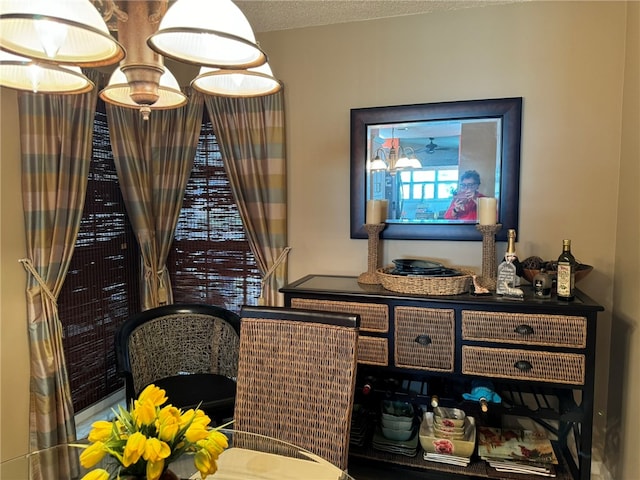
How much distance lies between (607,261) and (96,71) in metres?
2.98

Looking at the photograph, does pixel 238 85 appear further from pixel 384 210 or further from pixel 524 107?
pixel 524 107

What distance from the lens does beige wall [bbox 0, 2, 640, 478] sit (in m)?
2.16

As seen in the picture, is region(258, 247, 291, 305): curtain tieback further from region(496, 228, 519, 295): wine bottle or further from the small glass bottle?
the small glass bottle

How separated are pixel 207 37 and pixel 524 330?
67.0 inches

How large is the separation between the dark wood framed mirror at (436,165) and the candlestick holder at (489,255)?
0.66ft

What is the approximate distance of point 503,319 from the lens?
196cm

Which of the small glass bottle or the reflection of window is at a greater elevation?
the reflection of window

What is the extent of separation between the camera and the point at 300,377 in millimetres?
1582

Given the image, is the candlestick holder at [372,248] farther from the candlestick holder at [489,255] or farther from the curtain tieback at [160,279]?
the curtain tieback at [160,279]

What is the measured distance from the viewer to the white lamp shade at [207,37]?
993 millimetres

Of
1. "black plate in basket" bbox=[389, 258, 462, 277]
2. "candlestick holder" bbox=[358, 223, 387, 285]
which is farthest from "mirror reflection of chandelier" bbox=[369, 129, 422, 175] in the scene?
"black plate in basket" bbox=[389, 258, 462, 277]

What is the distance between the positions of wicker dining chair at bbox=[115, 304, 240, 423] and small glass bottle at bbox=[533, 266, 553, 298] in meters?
1.57

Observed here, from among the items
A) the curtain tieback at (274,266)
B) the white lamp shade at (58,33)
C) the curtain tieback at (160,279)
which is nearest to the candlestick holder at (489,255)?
the curtain tieback at (274,266)

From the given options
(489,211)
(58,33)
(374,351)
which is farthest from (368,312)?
(58,33)
